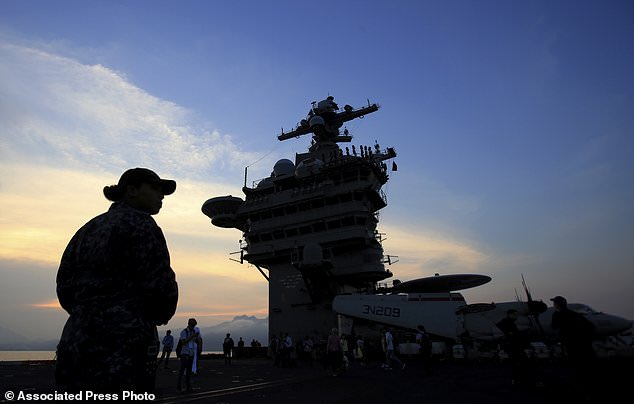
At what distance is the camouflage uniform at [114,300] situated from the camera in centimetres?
235

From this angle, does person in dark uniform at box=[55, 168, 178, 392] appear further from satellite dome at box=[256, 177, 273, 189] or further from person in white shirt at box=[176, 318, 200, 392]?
satellite dome at box=[256, 177, 273, 189]

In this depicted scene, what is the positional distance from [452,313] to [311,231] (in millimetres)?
15828

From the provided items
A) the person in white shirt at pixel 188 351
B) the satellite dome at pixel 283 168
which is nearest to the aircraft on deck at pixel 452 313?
the satellite dome at pixel 283 168

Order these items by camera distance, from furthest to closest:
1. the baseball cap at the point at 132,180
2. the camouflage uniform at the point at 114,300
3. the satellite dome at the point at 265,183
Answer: the satellite dome at the point at 265,183 < the baseball cap at the point at 132,180 < the camouflage uniform at the point at 114,300

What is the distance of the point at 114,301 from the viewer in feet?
8.15

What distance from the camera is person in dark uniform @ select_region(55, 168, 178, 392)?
7.72 feet

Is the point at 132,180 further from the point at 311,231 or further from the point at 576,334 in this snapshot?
the point at 311,231

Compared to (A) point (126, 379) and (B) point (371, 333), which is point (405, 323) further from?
(A) point (126, 379)

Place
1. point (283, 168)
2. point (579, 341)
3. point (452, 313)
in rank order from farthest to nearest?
1. point (283, 168)
2. point (452, 313)
3. point (579, 341)

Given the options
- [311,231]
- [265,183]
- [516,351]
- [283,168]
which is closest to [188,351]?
[516,351]

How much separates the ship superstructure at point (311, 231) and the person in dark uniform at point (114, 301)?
30356mm

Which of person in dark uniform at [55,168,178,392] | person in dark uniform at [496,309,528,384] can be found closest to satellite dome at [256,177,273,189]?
person in dark uniform at [496,309,528,384]

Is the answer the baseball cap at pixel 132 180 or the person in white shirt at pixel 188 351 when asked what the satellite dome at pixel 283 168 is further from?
the baseball cap at pixel 132 180

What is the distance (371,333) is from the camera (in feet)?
113
